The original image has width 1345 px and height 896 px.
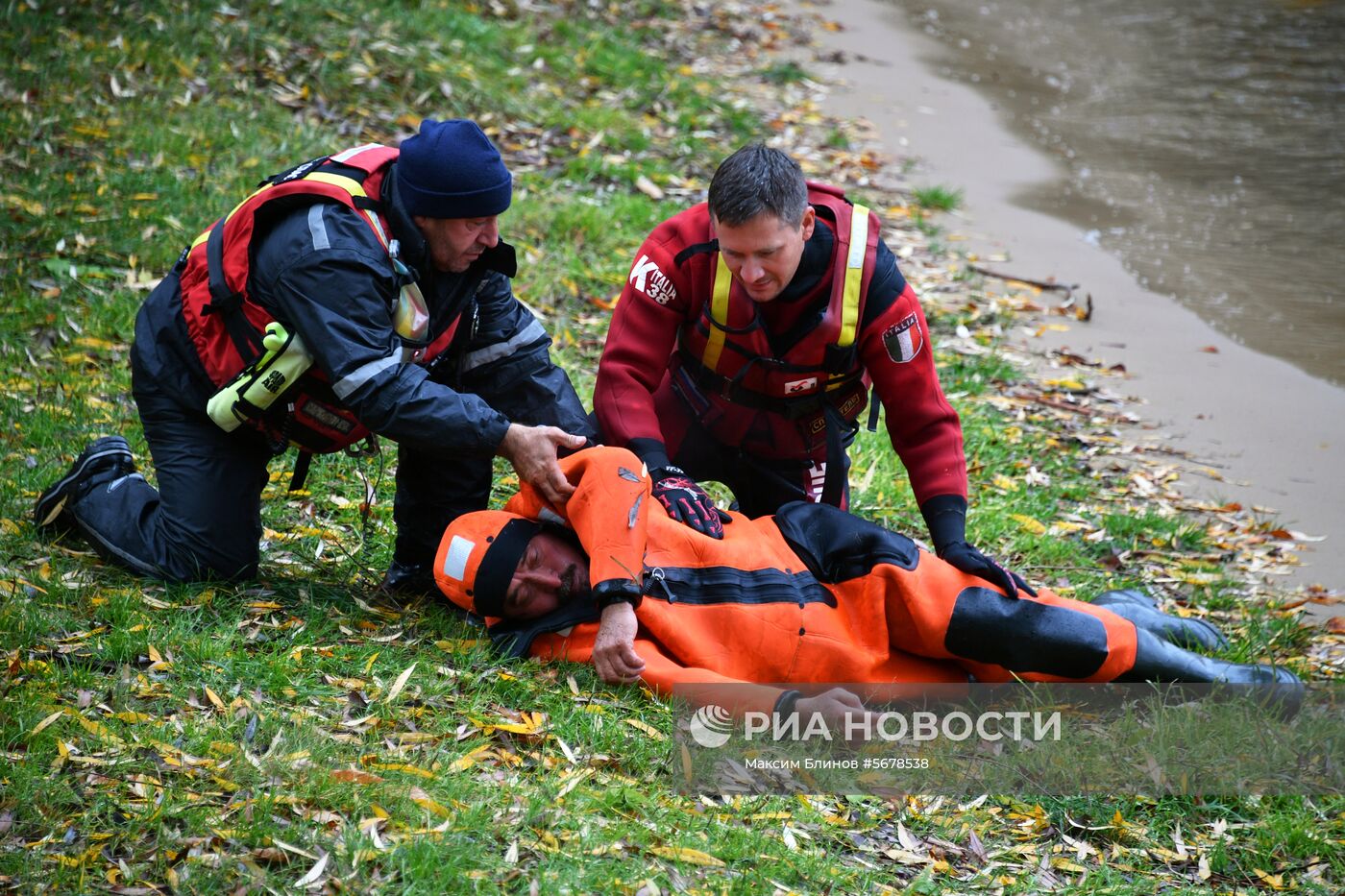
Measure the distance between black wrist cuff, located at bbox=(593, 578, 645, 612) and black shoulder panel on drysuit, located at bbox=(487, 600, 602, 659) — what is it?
0.14 metres

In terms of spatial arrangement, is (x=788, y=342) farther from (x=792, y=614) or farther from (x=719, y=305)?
(x=792, y=614)

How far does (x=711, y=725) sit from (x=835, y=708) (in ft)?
1.25

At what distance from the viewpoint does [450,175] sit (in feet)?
12.6

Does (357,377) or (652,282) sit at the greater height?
(652,282)

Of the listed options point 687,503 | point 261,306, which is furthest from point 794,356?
point 261,306

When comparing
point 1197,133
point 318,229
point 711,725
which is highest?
point 318,229

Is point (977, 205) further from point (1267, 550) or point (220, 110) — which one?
point (220, 110)

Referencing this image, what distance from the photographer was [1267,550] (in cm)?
548

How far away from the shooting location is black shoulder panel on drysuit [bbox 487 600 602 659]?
3.96m

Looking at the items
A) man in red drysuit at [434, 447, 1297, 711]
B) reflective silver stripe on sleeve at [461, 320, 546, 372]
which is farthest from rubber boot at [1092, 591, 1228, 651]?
reflective silver stripe on sleeve at [461, 320, 546, 372]

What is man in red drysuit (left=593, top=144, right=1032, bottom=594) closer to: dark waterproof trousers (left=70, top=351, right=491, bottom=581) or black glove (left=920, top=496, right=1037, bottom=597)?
black glove (left=920, top=496, right=1037, bottom=597)

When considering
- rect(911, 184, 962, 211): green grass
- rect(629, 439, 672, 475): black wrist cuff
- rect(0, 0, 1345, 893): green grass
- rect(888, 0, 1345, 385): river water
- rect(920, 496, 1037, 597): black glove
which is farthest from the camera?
rect(911, 184, 962, 211): green grass

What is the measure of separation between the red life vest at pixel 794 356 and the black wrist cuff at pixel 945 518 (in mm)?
546

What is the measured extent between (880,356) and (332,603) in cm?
212
